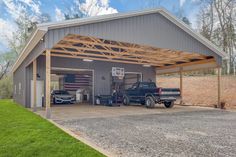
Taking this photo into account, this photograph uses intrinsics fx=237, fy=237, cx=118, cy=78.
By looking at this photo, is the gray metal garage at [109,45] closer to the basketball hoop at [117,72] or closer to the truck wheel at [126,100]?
the basketball hoop at [117,72]

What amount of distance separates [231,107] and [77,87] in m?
16.3

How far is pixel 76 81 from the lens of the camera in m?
27.1

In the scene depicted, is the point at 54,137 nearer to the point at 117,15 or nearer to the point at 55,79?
the point at 117,15

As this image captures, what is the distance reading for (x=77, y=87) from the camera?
89.0 ft

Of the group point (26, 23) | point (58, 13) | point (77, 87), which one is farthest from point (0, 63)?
point (77, 87)

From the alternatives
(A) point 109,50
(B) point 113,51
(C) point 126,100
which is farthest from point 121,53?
(C) point 126,100

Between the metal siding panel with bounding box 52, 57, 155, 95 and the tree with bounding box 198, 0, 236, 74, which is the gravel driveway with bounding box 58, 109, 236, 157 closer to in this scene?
the metal siding panel with bounding box 52, 57, 155, 95

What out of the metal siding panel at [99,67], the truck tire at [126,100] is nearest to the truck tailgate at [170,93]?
the truck tire at [126,100]

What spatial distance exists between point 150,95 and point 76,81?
13281mm

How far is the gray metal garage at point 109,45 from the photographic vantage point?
10.6 metres

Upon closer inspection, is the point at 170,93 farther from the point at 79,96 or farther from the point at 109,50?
the point at 79,96

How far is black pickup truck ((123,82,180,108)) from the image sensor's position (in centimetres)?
1527

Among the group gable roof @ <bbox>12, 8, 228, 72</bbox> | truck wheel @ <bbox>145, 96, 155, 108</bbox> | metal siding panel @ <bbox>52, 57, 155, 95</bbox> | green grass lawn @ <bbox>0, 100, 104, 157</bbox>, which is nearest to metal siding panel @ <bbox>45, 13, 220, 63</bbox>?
gable roof @ <bbox>12, 8, 228, 72</bbox>

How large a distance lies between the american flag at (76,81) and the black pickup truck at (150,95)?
9.68 metres
